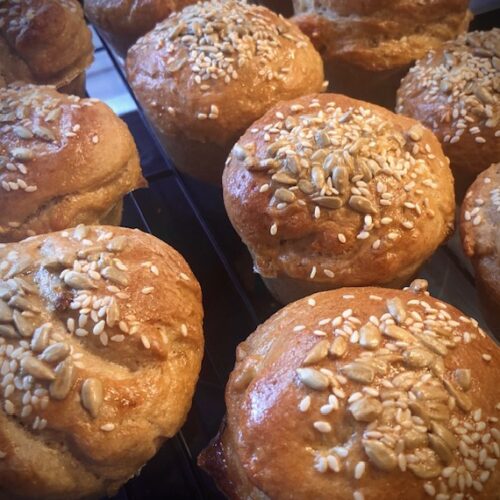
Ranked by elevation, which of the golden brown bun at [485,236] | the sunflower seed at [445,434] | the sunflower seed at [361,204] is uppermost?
the sunflower seed at [361,204]

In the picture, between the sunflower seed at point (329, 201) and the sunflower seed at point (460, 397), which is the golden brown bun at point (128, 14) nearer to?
the sunflower seed at point (329, 201)

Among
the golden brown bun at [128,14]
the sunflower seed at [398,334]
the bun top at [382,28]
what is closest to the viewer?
the sunflower seed at [398,334]

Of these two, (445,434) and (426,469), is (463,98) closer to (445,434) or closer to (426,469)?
(445,434)

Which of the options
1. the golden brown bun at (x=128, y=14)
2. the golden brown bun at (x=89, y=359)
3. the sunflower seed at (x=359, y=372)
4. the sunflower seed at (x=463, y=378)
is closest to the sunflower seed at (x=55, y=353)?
the golden brown bun at (x=89, y=359)

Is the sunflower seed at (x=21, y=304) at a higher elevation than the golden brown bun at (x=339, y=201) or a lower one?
higher

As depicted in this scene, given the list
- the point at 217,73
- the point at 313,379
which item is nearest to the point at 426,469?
the point at 313,379
